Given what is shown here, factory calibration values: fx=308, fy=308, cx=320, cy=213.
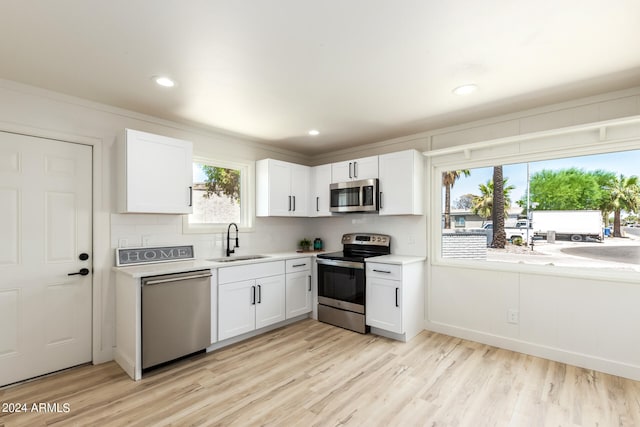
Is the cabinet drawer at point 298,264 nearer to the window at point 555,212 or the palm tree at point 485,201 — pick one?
the window at point 555,212

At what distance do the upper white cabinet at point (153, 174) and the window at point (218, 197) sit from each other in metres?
0.45

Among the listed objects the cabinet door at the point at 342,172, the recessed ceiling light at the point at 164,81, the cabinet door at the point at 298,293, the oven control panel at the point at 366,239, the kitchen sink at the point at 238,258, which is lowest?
the cabinet door at the point at 298,293

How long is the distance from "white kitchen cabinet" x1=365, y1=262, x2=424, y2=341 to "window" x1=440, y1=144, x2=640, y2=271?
574 mm

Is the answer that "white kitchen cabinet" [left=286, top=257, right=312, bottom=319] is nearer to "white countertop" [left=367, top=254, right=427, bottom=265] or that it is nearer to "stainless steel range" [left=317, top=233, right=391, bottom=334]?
"stainless steel range" [left=317, top=233, right=391, bottom=334]

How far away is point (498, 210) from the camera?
3422mm

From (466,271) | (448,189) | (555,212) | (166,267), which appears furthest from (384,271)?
(166,267)

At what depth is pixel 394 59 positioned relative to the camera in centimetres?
212

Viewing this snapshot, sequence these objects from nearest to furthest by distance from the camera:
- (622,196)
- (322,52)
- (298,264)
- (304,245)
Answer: (322,52) → (622,196) → (298,264) → (304,245)

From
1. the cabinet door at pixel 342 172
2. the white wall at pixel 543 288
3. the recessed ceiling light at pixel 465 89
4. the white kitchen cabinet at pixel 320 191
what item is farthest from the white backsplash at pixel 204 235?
the recessed ceiling light at pixel 465 89

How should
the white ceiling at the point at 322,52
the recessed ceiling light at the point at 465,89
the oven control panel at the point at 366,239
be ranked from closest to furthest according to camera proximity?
the white ceiling at the point at 322,52 → the recessed ceiling light at the point at 465,89 → the oven control panel at the point at 366,239

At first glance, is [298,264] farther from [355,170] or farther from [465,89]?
[465,89]

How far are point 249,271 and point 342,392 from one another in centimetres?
160

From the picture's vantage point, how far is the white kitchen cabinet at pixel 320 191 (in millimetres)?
4379

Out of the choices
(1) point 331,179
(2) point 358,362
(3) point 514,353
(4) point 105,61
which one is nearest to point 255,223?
(1) point 331,179
